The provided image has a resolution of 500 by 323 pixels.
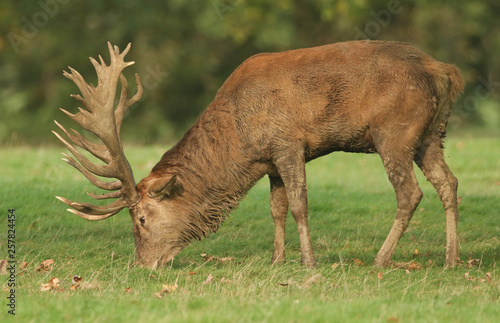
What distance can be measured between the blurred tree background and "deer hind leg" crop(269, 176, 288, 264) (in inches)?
682

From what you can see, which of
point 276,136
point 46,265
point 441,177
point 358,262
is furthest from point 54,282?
point 441,177

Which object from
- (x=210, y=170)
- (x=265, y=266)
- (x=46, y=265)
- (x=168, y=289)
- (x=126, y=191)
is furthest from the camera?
(x=210, y=170)

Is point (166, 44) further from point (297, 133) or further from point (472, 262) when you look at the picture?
point (472, 262)

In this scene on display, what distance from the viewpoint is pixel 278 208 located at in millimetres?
9562

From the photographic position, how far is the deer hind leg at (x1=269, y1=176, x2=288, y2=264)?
936 cm

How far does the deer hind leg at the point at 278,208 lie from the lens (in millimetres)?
9359

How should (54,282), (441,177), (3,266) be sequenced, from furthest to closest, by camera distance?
(441,177) → (3,266) → (54,282)

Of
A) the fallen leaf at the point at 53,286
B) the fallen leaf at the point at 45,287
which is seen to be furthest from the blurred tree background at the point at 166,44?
the fallen leaf at the point at 45,287

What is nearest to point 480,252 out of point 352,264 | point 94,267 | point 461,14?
point 352,264

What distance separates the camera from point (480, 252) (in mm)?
9672

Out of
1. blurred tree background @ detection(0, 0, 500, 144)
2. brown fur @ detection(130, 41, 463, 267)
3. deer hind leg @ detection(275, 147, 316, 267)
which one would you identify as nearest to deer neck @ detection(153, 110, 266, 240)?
brown fur @ detection(130, 41, 463, 267)

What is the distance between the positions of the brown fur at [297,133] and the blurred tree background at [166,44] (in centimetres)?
1762

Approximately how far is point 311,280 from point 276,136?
1803 mm

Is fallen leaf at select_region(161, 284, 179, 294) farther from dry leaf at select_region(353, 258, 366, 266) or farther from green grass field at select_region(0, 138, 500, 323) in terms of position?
dry leaf at select_region(353, 258, 366, 266)
